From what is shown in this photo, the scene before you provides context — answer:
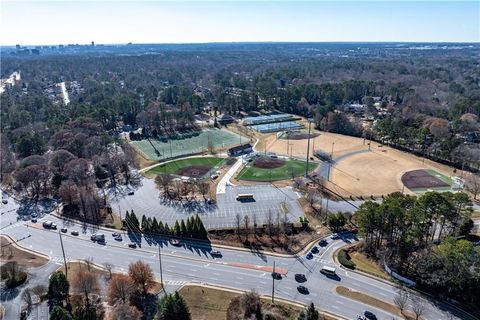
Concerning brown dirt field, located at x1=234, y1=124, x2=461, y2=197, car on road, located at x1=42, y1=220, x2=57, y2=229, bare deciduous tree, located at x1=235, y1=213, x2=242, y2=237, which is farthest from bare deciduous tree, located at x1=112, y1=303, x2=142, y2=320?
brown dirt field, located at x1=234, y1=124, x2=461, y2=197

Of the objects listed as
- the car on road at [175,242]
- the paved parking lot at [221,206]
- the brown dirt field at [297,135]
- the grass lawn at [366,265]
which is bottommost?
the grass lawn at [366,265]

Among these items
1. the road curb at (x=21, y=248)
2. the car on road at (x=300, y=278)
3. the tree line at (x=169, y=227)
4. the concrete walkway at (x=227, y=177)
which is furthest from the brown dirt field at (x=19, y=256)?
the car on road at (x=300, y=278)

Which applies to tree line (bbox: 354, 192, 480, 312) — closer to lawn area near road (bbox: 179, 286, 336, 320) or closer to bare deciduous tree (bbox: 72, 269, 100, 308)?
lawn area near road (bbox: 179, 286, 336, 320)

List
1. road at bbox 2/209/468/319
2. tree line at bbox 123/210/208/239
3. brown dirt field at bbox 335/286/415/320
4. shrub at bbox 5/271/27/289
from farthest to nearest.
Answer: tree line at bbox 123/210/208/239 < shrub at bbox 5/271/27/289 < road at bbox 2/209/468/319 < brown dirt field at bbox 335/286/415/320

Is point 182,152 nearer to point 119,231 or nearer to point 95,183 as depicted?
point 95,183

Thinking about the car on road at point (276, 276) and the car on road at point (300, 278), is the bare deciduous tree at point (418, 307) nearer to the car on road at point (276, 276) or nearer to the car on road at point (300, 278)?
the car on road at point (300, 278)

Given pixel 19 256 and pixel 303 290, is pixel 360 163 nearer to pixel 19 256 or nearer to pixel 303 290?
pixel 303 290
